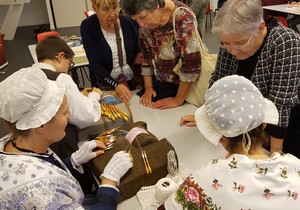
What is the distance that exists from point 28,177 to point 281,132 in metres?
1.09

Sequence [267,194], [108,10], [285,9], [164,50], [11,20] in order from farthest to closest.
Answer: [11,20]
[285,9]
[108,10]
[164,50]
[267,194]

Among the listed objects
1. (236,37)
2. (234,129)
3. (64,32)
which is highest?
(236,37)

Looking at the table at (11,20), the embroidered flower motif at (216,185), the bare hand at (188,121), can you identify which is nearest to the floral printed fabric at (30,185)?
the embroidered flower motif at (216,185)

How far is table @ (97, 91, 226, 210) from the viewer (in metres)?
1.34

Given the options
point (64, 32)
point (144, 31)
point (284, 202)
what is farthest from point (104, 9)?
point (64, 32)

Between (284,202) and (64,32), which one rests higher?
(284,202)

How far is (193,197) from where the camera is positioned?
0.88m

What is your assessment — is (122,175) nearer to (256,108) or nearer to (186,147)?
(186,147)

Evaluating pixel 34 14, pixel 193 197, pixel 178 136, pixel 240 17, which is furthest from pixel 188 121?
pixel 34 14

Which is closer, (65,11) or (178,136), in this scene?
(178,136)

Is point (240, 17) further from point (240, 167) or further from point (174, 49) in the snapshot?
point (240, 167)

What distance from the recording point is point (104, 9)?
6.15 ft

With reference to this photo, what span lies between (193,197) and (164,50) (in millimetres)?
1078

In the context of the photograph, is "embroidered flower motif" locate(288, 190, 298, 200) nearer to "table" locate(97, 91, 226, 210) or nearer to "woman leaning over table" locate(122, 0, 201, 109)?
"table" locate(97, 91, 226, 210)
